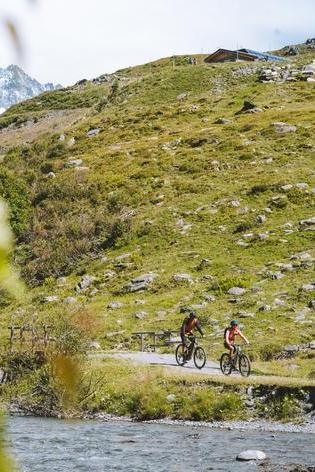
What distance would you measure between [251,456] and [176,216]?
38.2 meters

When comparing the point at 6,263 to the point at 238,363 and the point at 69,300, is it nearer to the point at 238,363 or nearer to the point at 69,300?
the point at 238,363

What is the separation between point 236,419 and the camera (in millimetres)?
26406

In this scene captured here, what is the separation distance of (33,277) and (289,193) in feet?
63.7

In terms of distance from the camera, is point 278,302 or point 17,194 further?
point 17,194

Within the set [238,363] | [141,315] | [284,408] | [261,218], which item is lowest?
→ [284,408]

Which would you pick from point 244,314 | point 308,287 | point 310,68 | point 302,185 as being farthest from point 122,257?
point 310,68

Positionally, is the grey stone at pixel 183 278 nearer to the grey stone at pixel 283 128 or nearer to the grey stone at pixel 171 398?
the grey stone at pixel 171 398

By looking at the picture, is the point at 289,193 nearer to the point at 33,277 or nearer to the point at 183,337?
the point at 33,277

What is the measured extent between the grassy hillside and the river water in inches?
240

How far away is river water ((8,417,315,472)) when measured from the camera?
19.3 meters

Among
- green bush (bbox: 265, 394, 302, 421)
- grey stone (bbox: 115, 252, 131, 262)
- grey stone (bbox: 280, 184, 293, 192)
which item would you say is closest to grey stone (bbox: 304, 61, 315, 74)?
grey stone (bbox: 280, 184, 293, 192)

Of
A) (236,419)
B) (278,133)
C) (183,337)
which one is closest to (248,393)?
(236,419)

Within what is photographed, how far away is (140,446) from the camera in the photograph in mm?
22062

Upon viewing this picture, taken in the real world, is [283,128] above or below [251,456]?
above
